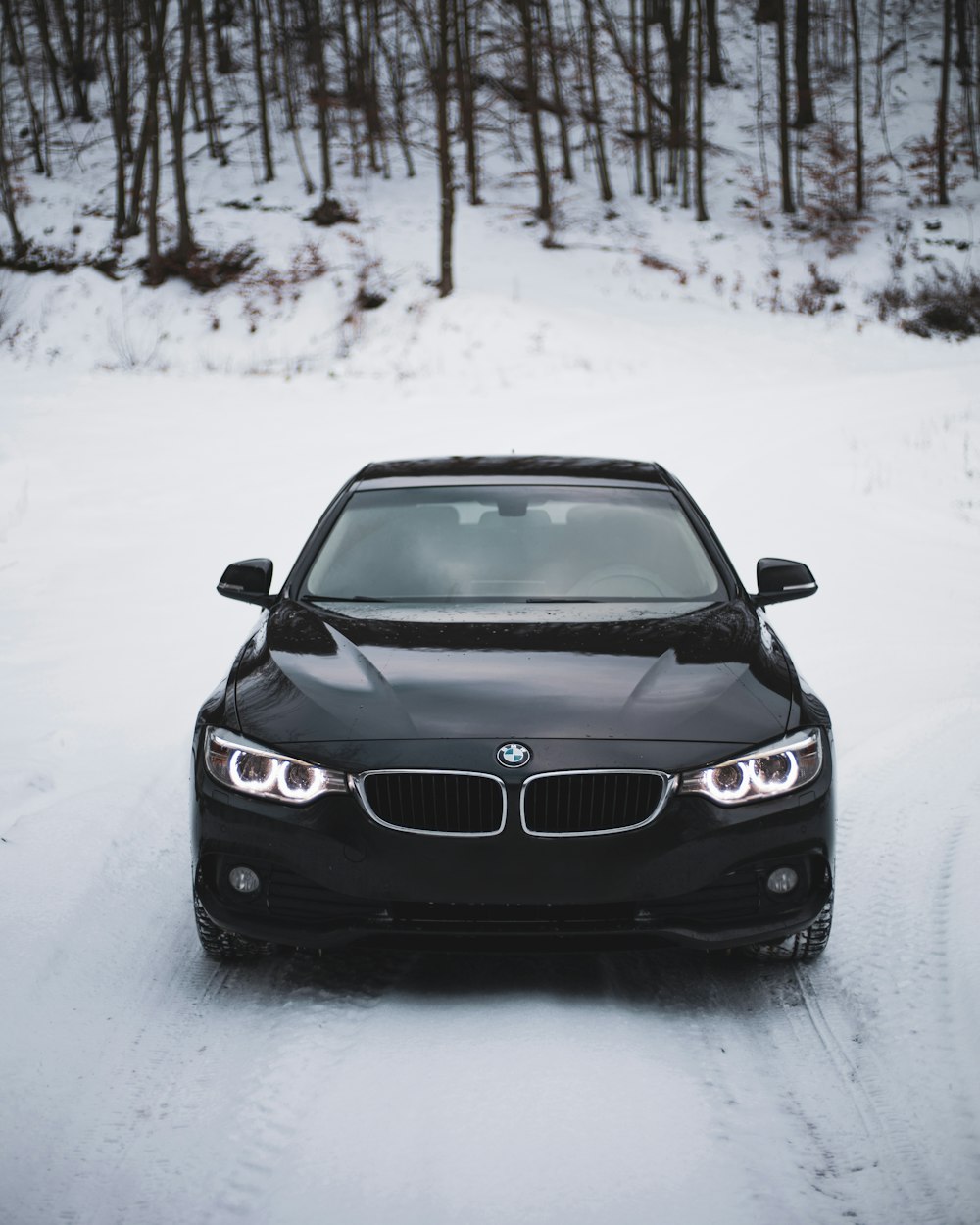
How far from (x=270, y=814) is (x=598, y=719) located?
926 millimetres

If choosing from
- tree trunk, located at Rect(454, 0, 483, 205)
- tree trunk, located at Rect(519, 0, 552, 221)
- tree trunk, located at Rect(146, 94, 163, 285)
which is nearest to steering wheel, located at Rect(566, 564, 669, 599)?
tree trunk, located at Rect(454, 0, 483, 205)

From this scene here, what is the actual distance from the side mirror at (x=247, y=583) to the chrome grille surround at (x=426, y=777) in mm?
1543

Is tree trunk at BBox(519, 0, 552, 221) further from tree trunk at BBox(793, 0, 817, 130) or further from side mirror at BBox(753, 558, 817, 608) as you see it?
side mirror at BBox(753, 558, 817, 608)

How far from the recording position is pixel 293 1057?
120 inches

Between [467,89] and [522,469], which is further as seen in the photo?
[467,89]

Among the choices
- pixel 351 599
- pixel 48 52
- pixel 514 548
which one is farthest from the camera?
pixel 48 52

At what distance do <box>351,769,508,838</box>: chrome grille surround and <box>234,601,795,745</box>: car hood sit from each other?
0.36ft

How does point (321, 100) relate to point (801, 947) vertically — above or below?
above

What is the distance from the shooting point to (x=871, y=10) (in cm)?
5316

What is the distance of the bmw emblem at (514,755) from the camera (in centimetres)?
317

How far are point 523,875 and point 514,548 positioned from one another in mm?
1881

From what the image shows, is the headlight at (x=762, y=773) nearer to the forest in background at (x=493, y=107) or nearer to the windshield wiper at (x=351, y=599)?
the windshield wiper at (x=351, y=599)

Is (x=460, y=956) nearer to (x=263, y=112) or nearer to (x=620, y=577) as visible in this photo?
(x=620, y=577)

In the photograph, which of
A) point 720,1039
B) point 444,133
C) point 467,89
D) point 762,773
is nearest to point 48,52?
point 467,89
